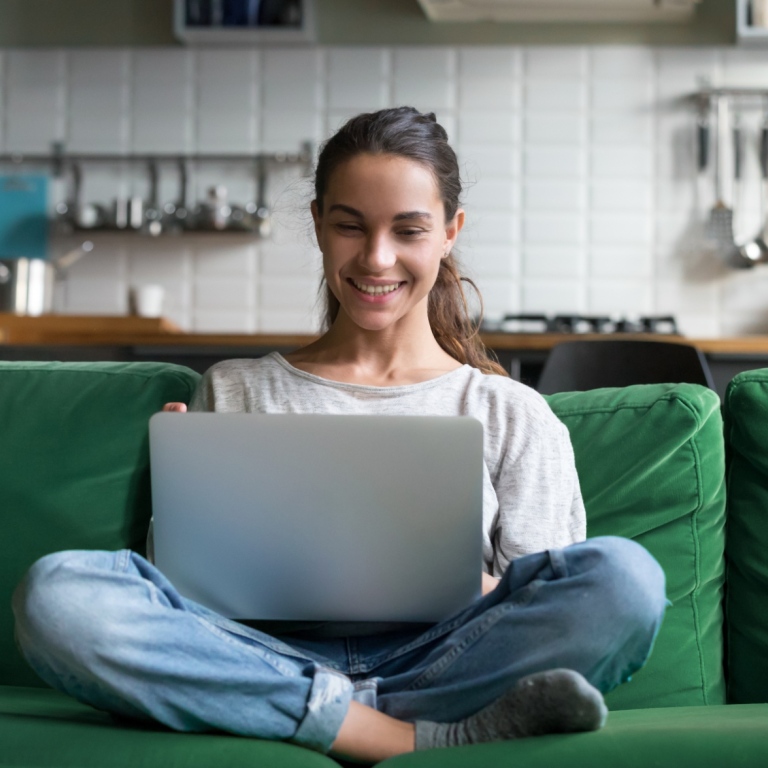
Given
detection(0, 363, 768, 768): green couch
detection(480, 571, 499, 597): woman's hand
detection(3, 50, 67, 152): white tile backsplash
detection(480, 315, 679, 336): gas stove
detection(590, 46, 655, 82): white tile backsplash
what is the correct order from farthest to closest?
detection(3, 50, 67, 152): white tile backsplash < detection(590, 46, 655, 82): white tile backsplash < detection(480, 315, 679, 336): gas stove < detection(0, 363, 768, 768): green couch < detection(480, 571, 499, 597): woman's hand

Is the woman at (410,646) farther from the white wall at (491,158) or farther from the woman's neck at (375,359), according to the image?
the white wall at (491,158)

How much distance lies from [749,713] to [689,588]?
0.26 metres

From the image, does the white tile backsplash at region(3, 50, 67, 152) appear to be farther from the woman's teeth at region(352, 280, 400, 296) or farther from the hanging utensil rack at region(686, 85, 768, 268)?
the woman's teeth at region(352, 280, 400, 296)

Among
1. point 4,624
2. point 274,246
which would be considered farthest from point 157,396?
point 274,246

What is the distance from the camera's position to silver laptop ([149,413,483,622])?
1289 mm

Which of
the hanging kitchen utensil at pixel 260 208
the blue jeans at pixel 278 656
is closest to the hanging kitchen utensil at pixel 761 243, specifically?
the hanging kitchen utensil at pixel 260 208

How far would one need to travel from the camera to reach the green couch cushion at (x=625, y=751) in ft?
3.75

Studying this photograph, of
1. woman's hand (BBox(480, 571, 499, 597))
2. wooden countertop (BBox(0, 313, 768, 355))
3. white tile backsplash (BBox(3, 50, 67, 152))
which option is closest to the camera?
woman's hand (BBox(480, 571, 499, 597))

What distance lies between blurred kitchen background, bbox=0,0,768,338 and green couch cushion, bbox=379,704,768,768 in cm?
329

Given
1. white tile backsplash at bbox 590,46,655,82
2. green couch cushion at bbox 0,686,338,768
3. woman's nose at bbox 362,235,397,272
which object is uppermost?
white tile backsplash at bbox 590,46,655,82

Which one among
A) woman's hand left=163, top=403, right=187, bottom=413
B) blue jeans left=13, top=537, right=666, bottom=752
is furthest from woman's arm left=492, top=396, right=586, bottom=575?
woman's hand left=163, top=403, right=187, bottom=413

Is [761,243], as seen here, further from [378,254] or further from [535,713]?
[535,713]

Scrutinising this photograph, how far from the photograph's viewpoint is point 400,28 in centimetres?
452

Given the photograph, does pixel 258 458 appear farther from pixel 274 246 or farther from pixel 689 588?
pixel 274 246
